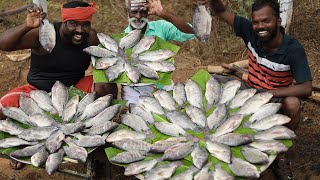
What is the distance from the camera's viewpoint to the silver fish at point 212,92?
13.5 ft

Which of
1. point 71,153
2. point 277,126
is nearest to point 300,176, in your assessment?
point 277,126

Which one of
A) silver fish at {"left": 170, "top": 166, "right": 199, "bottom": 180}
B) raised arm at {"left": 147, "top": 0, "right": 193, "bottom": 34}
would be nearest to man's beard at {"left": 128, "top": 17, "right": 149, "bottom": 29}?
raised arm at {"left": 147, "top": 0, "right": 193, "bottom": 34}

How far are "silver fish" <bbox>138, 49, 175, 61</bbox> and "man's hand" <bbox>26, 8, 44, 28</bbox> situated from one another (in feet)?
3.19

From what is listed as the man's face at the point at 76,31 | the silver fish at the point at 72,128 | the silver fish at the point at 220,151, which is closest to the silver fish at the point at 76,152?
the silver fish at the point at 72,128

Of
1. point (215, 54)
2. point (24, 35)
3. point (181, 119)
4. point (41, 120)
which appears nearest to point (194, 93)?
point (181, 119)

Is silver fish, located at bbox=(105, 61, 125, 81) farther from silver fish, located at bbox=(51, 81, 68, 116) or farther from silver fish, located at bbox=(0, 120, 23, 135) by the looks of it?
silver fish, located at bbox=(0, 120, 23, 135)

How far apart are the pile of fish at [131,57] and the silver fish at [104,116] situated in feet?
1.17

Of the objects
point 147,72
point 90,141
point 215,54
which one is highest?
point 147,72

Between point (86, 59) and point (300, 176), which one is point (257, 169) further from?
point (86, 59)

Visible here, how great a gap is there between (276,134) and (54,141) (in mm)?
1684

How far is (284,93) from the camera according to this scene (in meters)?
4.42

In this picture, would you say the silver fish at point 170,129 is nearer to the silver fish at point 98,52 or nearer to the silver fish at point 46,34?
the silver fish at point 98,52

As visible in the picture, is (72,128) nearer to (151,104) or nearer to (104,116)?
(104,116)

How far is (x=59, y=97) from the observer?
4.25 m
